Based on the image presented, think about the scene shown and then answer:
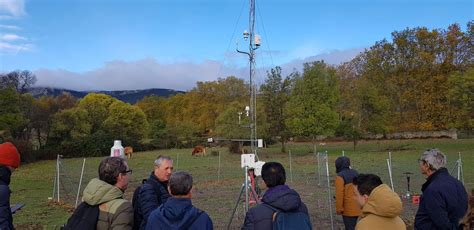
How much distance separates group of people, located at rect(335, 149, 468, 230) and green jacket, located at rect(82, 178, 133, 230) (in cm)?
178

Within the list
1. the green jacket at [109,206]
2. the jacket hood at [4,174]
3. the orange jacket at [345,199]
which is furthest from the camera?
the orange jacket at [345,199]

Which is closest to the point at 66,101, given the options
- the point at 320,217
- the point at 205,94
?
the point at 205,94

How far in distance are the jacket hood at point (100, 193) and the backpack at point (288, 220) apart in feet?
4.12

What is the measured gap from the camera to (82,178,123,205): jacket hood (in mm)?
3285

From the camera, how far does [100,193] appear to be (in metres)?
3.30

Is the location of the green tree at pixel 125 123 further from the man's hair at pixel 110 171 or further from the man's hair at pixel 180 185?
the man's hair at pixel 180 185

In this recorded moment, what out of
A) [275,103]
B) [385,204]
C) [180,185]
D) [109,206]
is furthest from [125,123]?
[385,204]

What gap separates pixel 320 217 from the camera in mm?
10414

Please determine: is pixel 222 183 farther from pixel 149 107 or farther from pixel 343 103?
pixel 149 107

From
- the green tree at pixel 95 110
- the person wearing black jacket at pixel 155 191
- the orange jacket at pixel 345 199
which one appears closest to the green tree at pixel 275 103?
the green tree at pixel 95 110

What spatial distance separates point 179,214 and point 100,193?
681mm

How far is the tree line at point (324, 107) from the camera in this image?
35062 millimetres

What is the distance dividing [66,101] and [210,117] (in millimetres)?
25232

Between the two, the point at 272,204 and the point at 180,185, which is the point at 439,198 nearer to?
the point at 272,204
